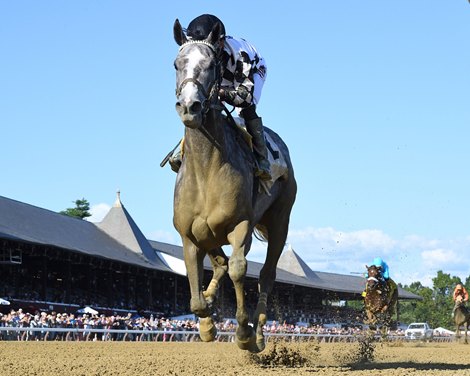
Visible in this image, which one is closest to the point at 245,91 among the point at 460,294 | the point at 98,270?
the point at 460,294

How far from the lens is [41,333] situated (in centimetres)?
2280

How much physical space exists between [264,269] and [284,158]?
1362 millimetres

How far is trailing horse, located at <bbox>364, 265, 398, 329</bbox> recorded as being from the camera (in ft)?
73.2

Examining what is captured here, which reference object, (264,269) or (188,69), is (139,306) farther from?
(188,69)

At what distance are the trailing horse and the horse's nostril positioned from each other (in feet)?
48.1

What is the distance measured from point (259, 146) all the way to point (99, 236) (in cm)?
3537

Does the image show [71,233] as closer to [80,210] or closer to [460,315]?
[460,315]

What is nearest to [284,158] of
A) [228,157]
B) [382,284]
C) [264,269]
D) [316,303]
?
[264,269]

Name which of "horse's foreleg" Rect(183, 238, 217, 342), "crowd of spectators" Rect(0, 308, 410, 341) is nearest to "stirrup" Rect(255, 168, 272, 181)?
"horse's foreleg" Rect(183, 238, 217, 342)

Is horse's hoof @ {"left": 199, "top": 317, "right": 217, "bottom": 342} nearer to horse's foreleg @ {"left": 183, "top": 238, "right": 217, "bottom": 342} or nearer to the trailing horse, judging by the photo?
horse's foreleg @ {"left": 183, "top": 238, "right": 217, "bottom": 342}

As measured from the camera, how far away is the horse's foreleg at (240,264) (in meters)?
8.60

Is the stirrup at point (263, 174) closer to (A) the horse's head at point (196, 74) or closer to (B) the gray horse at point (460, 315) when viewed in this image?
(A) the horse's head at point (196, 74)

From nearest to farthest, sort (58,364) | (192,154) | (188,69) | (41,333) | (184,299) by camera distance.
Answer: (188,69), (192,154), (58,364), (41,333), (184,299)

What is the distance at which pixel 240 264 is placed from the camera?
861 cm
